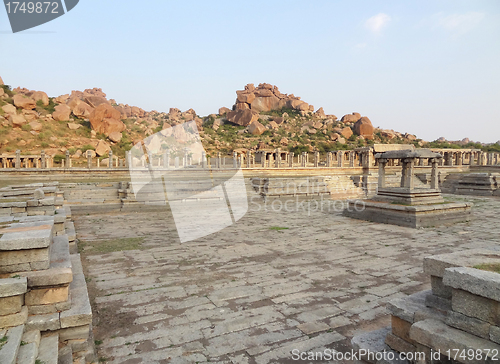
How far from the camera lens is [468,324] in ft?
6.46

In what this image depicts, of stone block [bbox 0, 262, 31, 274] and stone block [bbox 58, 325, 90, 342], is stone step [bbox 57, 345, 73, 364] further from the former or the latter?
stone block [bbox 0, 262, 31, 274]

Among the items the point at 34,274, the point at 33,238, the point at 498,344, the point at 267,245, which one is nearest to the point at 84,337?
the point at 34,274

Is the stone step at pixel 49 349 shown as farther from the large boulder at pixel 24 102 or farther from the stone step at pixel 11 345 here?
the large boulder at pixel 24 102

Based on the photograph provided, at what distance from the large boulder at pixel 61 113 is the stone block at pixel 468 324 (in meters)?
45.0

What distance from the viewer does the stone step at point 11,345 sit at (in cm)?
176

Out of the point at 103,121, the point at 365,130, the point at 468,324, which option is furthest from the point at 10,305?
the point at 365,130

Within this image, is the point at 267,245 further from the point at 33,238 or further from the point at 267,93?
the point at 267,93

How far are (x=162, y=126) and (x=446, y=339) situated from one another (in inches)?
2167

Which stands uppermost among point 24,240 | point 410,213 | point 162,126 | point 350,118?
point 350,118

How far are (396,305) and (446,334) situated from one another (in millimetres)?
485

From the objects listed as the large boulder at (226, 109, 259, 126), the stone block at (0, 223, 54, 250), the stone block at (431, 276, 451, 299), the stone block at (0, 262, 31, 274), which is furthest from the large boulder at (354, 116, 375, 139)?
the stone block at (0, 262, 31, 274)

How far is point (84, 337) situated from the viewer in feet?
8.09

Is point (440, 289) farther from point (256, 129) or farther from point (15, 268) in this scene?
point (256, 129)

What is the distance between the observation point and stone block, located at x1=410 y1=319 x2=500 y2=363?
1798 mm
